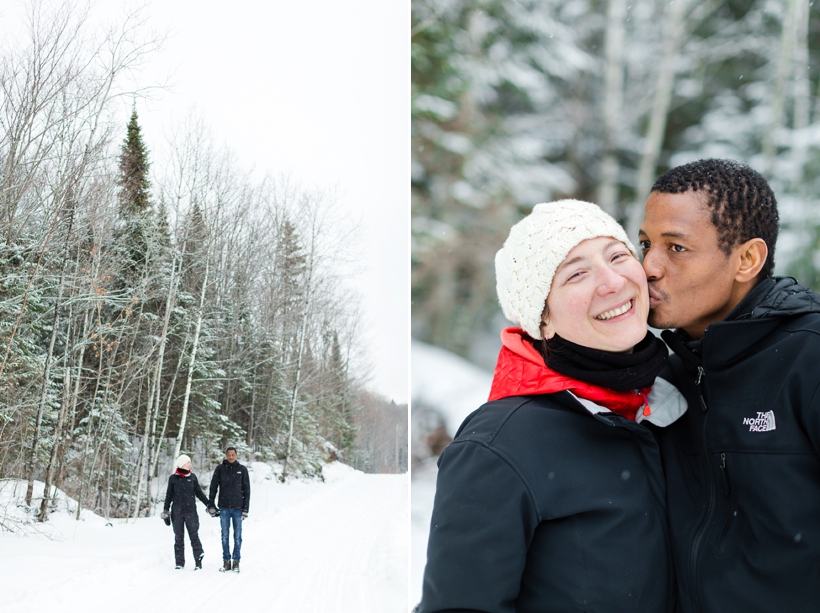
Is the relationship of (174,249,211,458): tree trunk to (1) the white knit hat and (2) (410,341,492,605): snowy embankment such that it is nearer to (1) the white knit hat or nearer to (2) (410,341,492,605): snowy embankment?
(2) (410,341,492,605): snowy embankment

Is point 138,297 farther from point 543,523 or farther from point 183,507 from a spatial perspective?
point 543,523

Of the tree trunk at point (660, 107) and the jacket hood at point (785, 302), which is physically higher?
the tree trunk at point (660, 107)

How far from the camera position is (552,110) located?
13.0 feet

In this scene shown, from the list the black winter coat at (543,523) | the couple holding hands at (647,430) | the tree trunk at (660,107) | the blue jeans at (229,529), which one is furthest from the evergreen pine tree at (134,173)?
the black winter coat at (543,523)

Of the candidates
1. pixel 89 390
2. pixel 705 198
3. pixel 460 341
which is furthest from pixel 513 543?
pixel 89 390

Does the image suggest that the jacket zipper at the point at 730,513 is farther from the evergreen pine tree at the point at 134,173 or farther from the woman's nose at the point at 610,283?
the evergreen pine tree at the point at 134,173

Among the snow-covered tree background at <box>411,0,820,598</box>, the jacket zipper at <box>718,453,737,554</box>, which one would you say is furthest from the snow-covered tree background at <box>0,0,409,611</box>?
the jacket zipper at <box>718,453,737,554</box>

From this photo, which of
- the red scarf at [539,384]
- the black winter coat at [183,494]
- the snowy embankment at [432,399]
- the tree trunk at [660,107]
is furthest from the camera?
the black winter coat at [183,494]

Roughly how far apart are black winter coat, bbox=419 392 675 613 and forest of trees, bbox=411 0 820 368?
268cm

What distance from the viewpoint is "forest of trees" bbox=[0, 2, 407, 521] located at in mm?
3580

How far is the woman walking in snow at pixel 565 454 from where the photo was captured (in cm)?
91

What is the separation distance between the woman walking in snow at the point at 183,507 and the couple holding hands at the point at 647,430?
3242 mm

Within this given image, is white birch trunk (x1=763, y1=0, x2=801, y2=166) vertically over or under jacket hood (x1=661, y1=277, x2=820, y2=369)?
over

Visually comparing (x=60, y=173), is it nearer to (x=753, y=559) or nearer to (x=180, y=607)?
(x=180, y=607)
